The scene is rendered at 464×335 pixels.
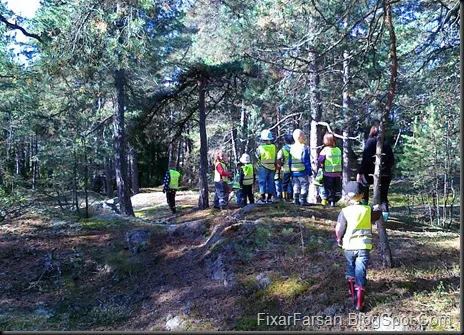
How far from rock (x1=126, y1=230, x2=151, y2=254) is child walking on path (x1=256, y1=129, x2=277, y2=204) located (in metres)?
2.91

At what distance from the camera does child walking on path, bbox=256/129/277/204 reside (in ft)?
29.3

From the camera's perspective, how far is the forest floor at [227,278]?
4543 millimetres

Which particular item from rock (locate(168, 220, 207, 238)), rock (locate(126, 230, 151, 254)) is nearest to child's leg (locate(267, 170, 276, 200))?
rock (locate(168, 220, 207, 238))

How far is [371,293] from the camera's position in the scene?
4.68 m

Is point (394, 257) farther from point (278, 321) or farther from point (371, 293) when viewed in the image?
point (278, 321)

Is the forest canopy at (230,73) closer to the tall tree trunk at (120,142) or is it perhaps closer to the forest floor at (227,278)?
the tall tree trunk at (120,142)

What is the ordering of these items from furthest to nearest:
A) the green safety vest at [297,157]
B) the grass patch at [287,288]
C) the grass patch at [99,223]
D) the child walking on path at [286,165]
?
the grass patch at [99,223] → the child walking on path at [286,165] → the green safety vest at [297,157] → the grass patch at [287,288]

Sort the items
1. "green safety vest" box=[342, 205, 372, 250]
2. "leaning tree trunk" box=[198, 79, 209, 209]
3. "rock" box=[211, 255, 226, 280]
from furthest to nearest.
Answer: "leaning tree trunk" box=[198, 79, 209, 209] → "rock" box=[211, 255, 226, 280] → "green safety vest" box=[342, 205, 372, 250]

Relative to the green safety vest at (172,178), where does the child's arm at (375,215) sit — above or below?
below

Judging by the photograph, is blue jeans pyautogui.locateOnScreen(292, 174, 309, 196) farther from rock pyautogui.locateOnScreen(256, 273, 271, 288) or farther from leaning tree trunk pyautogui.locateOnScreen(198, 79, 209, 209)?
leaning tree trunk pyautogui.locateOnScreen(198, 79, 209, 209)

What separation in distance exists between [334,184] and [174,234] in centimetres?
392

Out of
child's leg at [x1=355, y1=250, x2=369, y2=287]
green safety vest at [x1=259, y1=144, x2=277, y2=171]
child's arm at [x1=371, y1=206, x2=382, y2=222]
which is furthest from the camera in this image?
green safety vest at [x1=259, y1=144, x2=277, y2=171]

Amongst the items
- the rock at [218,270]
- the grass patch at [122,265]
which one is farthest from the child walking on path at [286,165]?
the grass patch at [122,265]

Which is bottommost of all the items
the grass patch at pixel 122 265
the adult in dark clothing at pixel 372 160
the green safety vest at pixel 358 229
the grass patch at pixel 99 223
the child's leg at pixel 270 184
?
the grass patch at pixel 122 265
